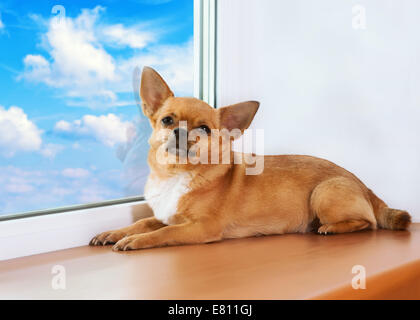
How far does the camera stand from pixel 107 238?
1.29m

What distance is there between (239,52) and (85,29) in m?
0.61

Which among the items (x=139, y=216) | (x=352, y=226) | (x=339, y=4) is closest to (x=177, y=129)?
(x=139, y=216)

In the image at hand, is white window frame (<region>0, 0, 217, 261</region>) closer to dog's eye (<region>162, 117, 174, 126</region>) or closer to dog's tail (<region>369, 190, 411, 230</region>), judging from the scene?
dog's eye (<region>162, 117, 174, 126</region>)

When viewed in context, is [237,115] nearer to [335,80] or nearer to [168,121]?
[168,121]

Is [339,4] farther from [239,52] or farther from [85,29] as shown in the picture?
[85,29]

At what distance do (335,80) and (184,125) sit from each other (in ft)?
2.33

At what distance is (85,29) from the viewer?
1.43m

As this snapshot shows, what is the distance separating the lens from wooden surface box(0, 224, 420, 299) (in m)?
0.88

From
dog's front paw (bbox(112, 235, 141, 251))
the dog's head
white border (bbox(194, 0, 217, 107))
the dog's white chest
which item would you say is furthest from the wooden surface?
white border (bbox(194, 0, 217, 107))

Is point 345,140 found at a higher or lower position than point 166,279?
higher

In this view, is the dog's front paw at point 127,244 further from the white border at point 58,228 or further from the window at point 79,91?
the window at point 79,91

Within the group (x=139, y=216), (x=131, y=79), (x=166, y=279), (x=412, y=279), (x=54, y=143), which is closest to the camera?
(x=166, y=279)

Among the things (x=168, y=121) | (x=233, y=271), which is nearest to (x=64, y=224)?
(x=168, y=121)

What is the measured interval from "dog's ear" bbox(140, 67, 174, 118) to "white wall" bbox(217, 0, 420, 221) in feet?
1.33
